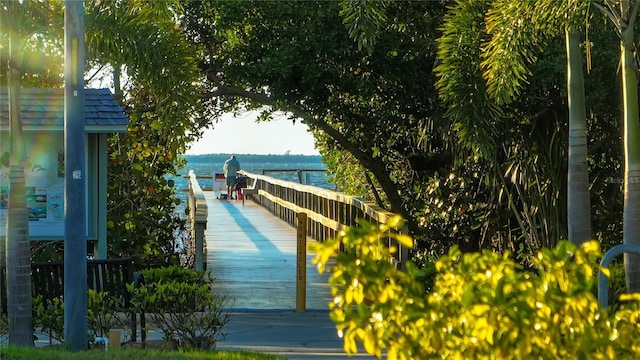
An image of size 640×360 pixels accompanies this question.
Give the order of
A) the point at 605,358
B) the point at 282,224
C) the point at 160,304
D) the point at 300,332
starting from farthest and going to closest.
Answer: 1. the point at 282,224
2. the point at 300,332
3. the point at 160,304
4. the point at 605,358

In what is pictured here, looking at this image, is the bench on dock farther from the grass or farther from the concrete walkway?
the grass

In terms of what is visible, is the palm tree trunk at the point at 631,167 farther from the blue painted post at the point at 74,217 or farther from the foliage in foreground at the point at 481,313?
the foliage in foreground at the point at 481,313

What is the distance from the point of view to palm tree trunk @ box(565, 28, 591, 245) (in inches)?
500

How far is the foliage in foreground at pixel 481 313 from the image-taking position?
4.66 m

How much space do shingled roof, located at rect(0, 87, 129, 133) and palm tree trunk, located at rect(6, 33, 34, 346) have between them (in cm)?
226

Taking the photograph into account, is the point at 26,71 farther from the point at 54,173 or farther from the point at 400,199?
the point at 400,199

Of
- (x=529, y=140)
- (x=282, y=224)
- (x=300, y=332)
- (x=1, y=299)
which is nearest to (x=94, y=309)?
(x=1, y=299)

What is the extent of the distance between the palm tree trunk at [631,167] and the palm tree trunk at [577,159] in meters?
1.01

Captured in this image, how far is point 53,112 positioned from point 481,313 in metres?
9.74

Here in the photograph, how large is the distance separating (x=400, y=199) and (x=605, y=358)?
51.6 feet

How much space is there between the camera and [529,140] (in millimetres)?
17141

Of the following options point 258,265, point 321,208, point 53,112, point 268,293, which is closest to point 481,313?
point 53,112

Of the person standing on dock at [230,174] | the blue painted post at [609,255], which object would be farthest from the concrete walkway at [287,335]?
the person standing on dock at [230,174]

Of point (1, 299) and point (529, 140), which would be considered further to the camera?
point (529, 140)
